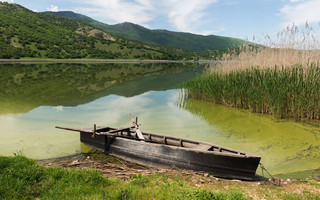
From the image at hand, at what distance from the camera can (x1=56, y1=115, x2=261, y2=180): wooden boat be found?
6637mm

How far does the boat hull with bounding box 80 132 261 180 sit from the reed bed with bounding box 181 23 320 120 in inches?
312

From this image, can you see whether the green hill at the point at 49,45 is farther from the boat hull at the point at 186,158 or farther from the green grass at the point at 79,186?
the green grass at the point at 79,186

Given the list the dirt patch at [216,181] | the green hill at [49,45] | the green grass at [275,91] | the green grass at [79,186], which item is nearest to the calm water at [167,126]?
the green grass at [275,91]

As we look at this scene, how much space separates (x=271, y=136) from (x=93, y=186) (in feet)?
28.9

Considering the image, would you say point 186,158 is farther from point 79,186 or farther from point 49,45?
point 49,45

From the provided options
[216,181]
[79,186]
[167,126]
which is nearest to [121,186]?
[79,186]

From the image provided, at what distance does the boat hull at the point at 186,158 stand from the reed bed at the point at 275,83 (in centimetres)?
791

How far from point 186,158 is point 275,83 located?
369 inches

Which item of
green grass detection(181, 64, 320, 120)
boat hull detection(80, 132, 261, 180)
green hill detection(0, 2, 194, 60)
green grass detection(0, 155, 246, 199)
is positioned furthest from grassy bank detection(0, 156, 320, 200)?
green hill detection(0, 2, 194, 60)

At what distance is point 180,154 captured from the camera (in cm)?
721

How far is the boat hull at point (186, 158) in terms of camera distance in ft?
21.7

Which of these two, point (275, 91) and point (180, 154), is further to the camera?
point (275, 91)

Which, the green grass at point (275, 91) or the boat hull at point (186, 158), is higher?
the green grass at point (275, 91)

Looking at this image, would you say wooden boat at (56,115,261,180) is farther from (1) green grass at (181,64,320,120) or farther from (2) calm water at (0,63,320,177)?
(1) green grass at (181,64,320,120)
